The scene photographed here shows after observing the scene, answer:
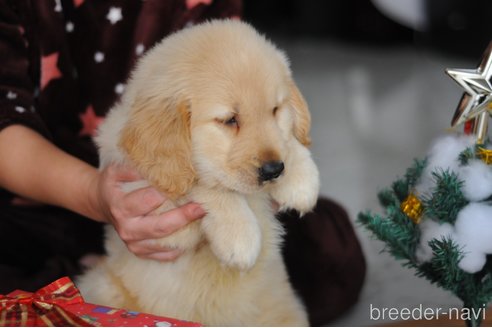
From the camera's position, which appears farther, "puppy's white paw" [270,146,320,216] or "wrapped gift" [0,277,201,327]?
"puppy's white paw" [270,146,320,216]

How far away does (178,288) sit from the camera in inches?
47.8

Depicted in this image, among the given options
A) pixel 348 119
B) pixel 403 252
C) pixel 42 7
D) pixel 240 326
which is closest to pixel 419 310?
pixel 403 252

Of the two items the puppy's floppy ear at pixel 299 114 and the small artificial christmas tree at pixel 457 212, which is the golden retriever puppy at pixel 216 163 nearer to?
the puppy's floppy ear at pixel 299 114

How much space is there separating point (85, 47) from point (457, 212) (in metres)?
0.86

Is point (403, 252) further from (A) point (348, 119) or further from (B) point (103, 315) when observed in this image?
(A) point (348, 119)

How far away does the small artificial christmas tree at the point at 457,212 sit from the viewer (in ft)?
3.76

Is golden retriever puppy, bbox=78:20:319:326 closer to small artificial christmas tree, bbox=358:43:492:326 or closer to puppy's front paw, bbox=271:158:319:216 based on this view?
puppy's front paw, bbox=271:158:319:216

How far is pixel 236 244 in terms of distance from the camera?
1.11 meters

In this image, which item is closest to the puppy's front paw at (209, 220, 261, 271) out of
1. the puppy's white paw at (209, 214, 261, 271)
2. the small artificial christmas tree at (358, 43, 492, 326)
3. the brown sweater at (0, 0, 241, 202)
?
the puppy's white paw at (209, 214, 261, 271)

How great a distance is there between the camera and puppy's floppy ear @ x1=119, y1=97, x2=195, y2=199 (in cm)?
110

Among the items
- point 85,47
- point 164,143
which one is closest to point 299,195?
point 164,143

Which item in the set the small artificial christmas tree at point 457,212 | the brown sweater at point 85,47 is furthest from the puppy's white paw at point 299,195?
the brown sweater at point 85,47

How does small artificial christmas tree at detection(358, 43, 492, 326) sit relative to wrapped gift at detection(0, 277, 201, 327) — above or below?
above

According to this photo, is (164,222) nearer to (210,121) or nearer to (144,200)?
(144,200)
